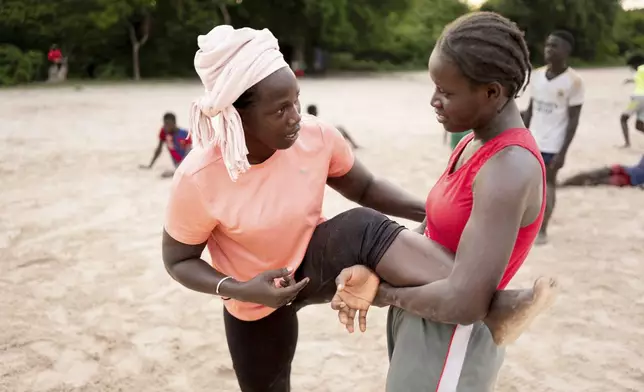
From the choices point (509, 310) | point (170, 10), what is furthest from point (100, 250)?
point (170, 10)

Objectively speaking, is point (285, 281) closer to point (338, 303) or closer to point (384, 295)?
point (338, 303)

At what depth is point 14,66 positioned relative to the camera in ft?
78.7

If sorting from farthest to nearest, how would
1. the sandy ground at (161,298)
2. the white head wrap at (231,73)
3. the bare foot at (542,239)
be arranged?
the bare foot at (542,239)
the sandy ground at (161,298)
the white head wrap at (231,73)

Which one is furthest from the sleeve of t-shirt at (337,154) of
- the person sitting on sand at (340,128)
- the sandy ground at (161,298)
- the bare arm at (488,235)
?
the person sitting on sand at (340,128)

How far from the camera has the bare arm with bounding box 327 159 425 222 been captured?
2271 millimetres

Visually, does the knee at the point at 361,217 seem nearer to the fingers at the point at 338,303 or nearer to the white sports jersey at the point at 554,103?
the fingers at the point at 338,303

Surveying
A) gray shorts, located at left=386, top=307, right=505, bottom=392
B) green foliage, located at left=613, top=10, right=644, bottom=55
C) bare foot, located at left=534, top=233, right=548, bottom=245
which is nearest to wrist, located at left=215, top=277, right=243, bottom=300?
gray shorts, located at left=386, top=307, right=505, bottom=392

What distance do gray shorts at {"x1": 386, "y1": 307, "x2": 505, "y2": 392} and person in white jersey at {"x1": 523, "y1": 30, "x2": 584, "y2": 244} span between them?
3.87 metres

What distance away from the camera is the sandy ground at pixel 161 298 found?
3574mm

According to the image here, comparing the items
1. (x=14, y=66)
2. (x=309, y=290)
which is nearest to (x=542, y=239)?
(x=309, y=290)

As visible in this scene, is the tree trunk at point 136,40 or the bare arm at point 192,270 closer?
the bare arm at point 192,270

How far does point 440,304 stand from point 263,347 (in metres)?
0.92

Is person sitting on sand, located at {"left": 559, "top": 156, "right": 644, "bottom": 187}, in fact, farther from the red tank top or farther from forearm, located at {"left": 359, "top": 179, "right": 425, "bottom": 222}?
Answer: the red tank top

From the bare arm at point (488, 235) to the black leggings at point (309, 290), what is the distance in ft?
0.86
